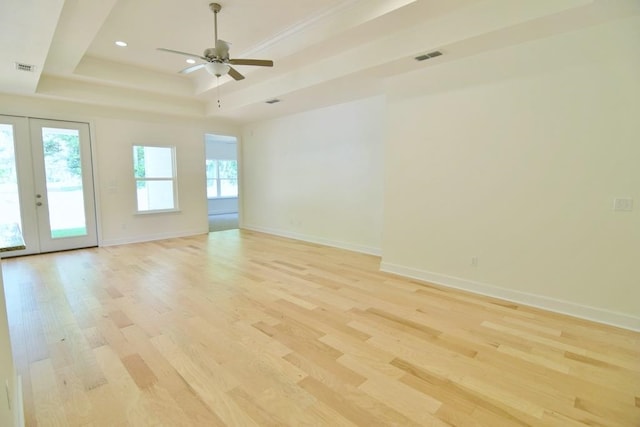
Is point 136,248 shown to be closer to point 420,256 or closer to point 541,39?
point 420,256

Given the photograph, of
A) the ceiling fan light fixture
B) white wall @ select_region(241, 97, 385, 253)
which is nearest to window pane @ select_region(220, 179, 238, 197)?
white wall @ select_region(241, 97, 385, 253)

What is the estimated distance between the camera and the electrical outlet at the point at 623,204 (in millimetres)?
2699

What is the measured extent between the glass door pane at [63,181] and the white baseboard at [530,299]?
18.9 ft

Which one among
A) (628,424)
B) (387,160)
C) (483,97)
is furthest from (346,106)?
(628,424)

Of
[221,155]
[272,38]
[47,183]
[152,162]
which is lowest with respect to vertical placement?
[47,183]

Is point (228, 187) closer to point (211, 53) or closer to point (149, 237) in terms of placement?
point (149, 237)

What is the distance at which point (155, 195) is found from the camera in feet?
21.6

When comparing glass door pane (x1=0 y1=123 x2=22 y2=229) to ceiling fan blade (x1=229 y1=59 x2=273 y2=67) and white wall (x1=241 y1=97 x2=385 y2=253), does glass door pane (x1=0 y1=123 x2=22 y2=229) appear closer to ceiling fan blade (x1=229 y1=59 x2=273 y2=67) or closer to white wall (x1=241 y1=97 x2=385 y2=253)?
white wall (x1=241 y1=97 x2=385 y2=253)

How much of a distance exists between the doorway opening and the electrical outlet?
9561 mm

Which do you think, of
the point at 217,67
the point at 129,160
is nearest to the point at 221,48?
the point at 217,67

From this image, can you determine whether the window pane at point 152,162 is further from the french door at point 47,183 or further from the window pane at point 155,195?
the french door at point 47,183

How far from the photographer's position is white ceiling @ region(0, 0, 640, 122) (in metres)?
2.72

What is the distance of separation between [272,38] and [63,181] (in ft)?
15.0

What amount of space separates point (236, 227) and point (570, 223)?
7.14 meters
